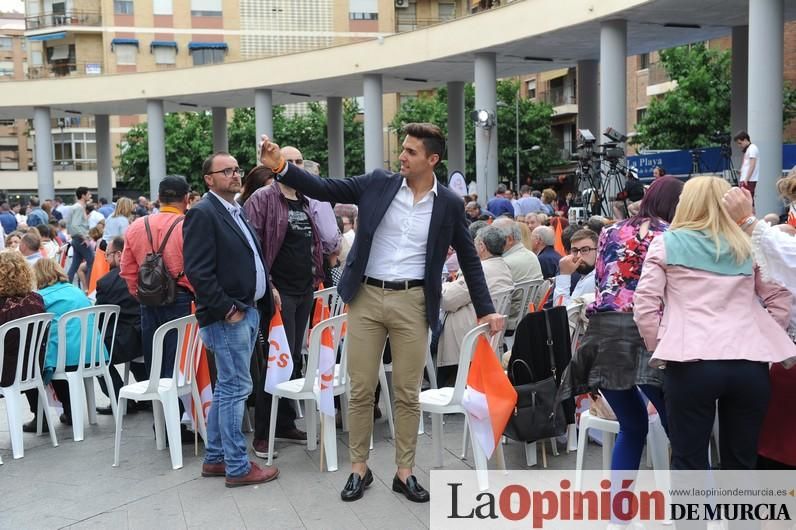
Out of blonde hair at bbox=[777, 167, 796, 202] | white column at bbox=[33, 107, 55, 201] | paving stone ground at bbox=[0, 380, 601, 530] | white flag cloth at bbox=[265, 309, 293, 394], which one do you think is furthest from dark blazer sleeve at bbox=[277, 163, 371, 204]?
white column at bbox=[33, 107, 55, 201]

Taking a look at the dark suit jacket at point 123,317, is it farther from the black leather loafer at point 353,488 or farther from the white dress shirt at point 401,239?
the white dress shirt at point 401,239

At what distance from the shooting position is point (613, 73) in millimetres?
17641

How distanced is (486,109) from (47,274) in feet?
51.3

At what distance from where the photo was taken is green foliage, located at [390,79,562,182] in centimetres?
4619

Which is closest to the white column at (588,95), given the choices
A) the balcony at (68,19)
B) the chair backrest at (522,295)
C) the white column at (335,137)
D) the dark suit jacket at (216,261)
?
the white column at (335,137)

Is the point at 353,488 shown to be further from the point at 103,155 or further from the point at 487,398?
the point at 103,155

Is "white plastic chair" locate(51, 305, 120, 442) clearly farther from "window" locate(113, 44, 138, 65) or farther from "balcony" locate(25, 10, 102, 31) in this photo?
"balcony" locate(25, 10, 102, 31)

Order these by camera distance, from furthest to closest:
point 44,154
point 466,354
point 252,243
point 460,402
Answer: point 44,154, point 252,243, point 460,402, point 466,354

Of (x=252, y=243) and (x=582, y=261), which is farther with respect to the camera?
(x=582, y=261)

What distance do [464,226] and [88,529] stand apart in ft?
8.53

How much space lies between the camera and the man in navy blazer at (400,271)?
486 centimetres

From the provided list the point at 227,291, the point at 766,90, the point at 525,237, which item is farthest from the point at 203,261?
the point at 766,90

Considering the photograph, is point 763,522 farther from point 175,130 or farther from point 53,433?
point 175,130

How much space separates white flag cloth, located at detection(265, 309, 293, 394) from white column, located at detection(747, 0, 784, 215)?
420 inches
